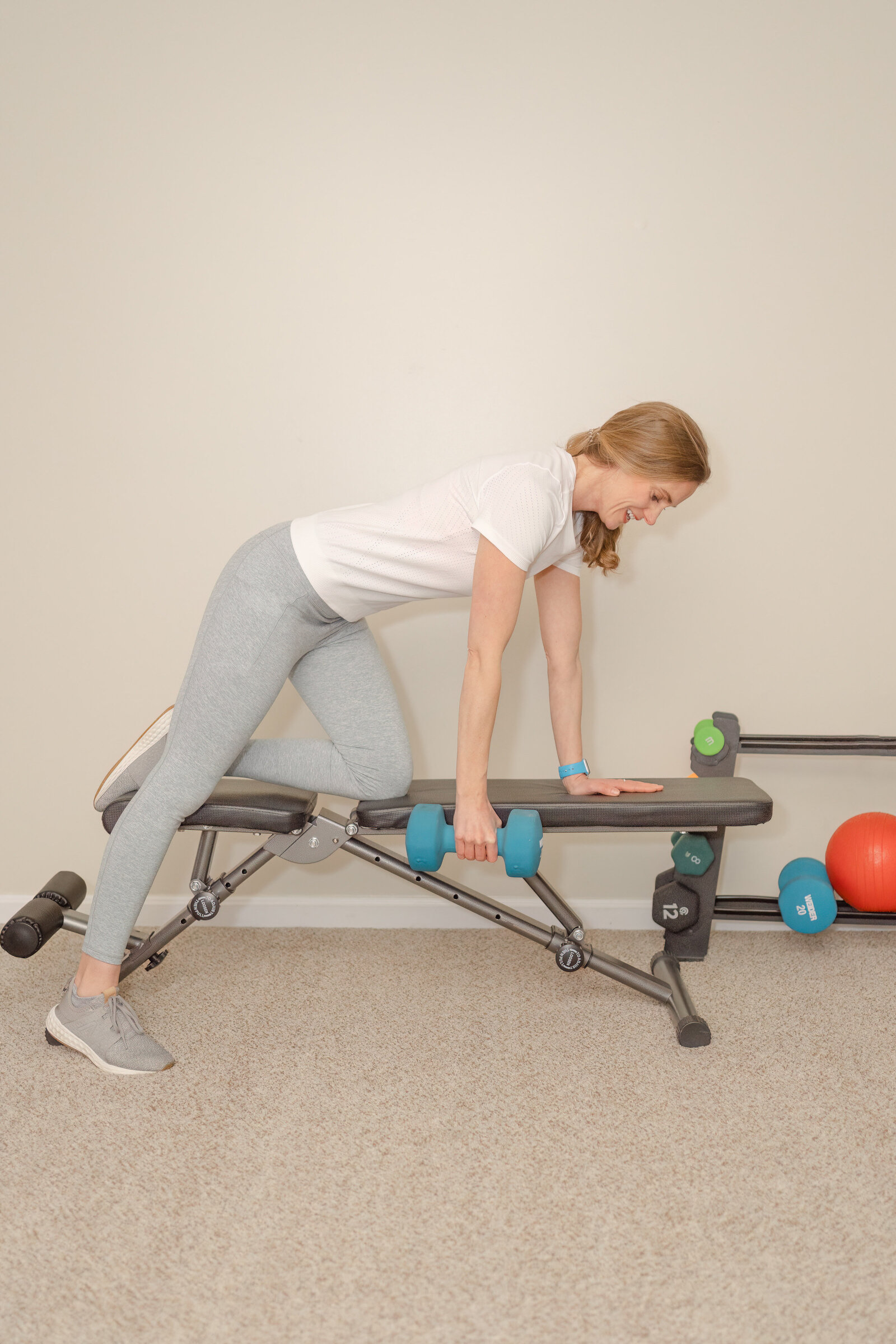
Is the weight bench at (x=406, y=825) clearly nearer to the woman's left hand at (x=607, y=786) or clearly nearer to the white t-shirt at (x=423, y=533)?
the woman's left hand at (x=607, y=786)

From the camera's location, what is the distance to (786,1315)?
3.22 ft

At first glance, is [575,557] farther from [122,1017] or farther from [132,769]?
[122,1017]

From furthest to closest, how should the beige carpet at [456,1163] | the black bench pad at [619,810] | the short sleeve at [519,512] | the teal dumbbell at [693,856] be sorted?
the teal dumbbell at [693,856] → the black bench pad at [619,810] → the short sleeve at [519,512] → the beige carpet at [456,1163]

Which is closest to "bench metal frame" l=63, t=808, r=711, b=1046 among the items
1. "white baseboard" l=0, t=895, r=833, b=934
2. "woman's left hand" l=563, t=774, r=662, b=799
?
"woman's left hand" l=563, t=774, r=662, b=799

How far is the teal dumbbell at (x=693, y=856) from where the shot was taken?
1.88 metres

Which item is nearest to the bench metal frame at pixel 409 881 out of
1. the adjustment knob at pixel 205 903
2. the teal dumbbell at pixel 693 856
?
the adjustment knob at pixel 205 903

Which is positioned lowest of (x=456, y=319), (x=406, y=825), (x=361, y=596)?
(x=406, y=825)

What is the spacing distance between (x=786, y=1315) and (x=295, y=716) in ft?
4.96

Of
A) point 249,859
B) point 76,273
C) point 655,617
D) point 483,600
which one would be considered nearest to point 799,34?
point 655,617

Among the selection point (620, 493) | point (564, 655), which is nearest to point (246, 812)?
point (564, 655)

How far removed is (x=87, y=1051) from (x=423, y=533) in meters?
1.04

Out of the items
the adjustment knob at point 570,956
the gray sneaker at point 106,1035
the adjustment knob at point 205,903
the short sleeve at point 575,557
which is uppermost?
the short sleeve at point 575,557

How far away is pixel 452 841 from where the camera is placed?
1.47 meters

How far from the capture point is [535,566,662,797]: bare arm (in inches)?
68.6
